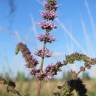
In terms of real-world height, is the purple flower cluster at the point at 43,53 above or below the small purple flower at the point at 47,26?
below

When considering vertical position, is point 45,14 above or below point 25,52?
above

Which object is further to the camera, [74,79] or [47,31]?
[74,79]

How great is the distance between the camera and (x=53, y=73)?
5.18 meters

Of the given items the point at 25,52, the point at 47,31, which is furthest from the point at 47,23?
the point at 25,52

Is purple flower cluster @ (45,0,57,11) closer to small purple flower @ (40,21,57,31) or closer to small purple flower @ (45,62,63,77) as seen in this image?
small purple flower @ (40,21,57,31)

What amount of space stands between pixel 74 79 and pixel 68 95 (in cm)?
25

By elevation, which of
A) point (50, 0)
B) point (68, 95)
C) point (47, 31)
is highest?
point (50, 0)

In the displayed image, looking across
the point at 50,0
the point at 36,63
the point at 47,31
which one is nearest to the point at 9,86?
the point at 36,63

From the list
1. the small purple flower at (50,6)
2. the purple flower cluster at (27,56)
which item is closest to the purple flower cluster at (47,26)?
the small purple flower at (50,6)

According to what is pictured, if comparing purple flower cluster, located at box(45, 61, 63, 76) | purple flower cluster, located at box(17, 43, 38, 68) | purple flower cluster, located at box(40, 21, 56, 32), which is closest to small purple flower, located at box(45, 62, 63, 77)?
purple flower cluster, located at box(45, 61, 63, 76)

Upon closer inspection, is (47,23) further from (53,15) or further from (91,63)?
(91,63)

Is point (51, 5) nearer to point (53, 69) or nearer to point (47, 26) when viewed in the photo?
point (47, 26)

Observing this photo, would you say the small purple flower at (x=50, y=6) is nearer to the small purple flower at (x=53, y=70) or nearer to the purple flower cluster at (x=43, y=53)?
the purple flower cluster at (x=43, y=53)

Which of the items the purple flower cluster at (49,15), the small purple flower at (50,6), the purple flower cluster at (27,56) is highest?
the small purple flower at (50,6)
